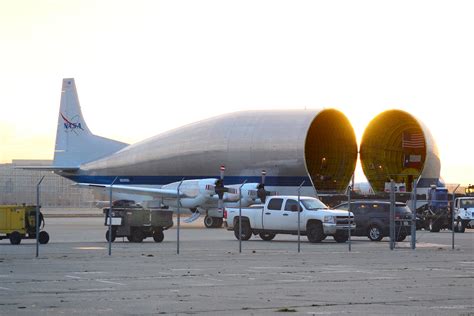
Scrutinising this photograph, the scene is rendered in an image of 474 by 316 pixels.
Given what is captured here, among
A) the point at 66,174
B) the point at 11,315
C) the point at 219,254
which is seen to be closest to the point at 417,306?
the point at 11,315

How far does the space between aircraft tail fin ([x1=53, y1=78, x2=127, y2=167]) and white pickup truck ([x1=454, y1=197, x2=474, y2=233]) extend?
28045 mm

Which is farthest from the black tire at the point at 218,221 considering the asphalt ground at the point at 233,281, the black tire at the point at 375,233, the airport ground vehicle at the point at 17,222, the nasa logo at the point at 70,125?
the asphalt ground at the point at 233,281

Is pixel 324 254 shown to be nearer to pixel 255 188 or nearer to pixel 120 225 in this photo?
pixel 120 225

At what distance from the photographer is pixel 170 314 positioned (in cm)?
1492

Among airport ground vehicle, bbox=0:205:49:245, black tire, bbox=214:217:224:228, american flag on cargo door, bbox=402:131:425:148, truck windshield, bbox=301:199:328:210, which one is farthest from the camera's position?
american flag on cargo door, bbox=402:131:425:148

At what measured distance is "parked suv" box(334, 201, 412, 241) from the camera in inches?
1613

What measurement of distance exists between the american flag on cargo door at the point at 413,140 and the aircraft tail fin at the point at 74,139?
65.1ft

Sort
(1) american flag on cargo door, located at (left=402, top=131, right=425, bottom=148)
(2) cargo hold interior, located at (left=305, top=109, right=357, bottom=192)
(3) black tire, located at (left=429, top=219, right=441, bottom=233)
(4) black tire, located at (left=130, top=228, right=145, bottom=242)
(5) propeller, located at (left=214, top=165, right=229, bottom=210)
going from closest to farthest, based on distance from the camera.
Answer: (4) black tire, located at (left=130, top=228, right=145, bottom=242) → (3) black tire, located at (left=429, top=219, right=441, bottom=233) → (5) propeller, located at (left=214, top=165, right=229, bottom=210) → (1) american flag on cargo door, located at (left=402, top=131, right=425, bottom=148) → (2) cargo hold interior, located at (left=305, top=109, right=357, bottom=192)

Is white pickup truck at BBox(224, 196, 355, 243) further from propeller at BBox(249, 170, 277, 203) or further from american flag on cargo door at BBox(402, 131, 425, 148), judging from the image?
american flag on cargo door at BBox(402, 131, 425, 148)

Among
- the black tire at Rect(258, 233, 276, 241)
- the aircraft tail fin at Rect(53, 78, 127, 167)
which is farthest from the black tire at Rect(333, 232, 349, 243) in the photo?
the aircraft tail fin at Rect(53, 78, 127, 167)

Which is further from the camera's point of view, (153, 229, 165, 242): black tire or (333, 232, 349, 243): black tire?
(333, 232, 349, 243): black tire

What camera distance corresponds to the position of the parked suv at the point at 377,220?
134ft

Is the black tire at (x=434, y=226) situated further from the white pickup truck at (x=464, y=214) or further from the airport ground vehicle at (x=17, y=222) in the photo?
the airport ground vehicle at (x=17, y=222)

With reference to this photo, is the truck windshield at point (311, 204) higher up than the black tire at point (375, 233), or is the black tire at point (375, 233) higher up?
the truck windshield at point (311, 204)
